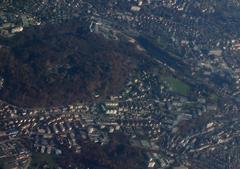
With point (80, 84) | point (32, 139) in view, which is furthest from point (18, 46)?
point (32, 139)

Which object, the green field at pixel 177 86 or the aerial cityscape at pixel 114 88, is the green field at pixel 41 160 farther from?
the green field at pixel 177 86

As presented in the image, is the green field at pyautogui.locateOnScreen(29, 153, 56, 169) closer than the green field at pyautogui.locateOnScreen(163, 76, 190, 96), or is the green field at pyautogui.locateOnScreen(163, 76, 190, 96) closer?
the green field at pyautogui.locateOnScreen(29, 153, 56, 169)

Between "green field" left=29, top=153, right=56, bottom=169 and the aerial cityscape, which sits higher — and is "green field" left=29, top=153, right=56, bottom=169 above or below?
below

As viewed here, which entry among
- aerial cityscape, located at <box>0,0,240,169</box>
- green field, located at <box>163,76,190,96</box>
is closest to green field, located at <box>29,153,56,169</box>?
aerial cityscape, located at <box>0,0,240,169</box>

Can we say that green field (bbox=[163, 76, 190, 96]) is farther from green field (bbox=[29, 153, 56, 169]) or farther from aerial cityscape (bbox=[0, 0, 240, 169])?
green field (bbox=[29, 153, 56, 169])

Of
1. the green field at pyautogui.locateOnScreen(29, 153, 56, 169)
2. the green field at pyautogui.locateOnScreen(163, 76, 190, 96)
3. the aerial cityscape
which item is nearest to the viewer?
the green field at pyautogui.locateOnScreen(29, 153, 56, 169)

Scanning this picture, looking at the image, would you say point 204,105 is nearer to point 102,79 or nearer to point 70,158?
point 102,79

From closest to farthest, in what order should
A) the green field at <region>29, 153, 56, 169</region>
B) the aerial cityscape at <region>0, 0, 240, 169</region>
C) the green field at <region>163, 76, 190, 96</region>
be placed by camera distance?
the green field at <region>29, 153, 56, 169</region>, the aerial cityscape at <region>0, 0, 240, 169</region>, the green field at <region>163, 76, 190, 96</region>

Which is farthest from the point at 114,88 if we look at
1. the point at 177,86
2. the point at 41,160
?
the point at 41,160
